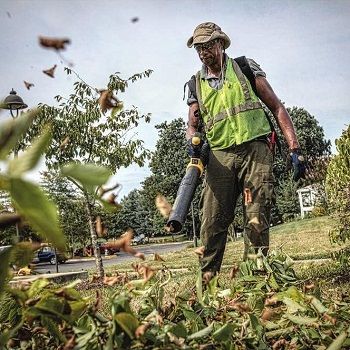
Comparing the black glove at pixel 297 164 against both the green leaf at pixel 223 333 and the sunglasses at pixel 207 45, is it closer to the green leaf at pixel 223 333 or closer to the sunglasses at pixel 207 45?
the sunglasses at pixel 207 45

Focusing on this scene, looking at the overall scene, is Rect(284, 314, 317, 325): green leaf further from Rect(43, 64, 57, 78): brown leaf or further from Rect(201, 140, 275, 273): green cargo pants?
Rect(201, 140, 275, 273): green cargo pants

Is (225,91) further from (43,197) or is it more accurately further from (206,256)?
(43,197)

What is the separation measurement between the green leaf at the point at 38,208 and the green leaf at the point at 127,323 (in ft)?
1.18

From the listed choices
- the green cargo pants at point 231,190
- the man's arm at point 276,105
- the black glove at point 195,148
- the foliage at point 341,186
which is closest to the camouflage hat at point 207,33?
the man's arm at point 276,105

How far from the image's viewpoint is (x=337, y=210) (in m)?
5.45

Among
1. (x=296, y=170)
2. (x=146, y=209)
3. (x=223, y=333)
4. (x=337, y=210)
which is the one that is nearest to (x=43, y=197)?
(x=223, y=333)

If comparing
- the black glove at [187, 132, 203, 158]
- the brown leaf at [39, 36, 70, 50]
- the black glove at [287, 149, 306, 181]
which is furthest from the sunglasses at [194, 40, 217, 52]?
the brown leaf at [39, 36, 70, 50]

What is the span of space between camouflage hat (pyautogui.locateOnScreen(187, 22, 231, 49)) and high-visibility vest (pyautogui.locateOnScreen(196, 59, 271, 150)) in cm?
20

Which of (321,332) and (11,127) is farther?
(321,332)

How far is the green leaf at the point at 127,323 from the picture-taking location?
2.42 feet

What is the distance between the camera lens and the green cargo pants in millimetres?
3326

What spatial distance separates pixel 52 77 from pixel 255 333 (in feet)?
3.23

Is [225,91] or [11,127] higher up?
[225,91]

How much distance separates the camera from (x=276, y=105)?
3488 mm
